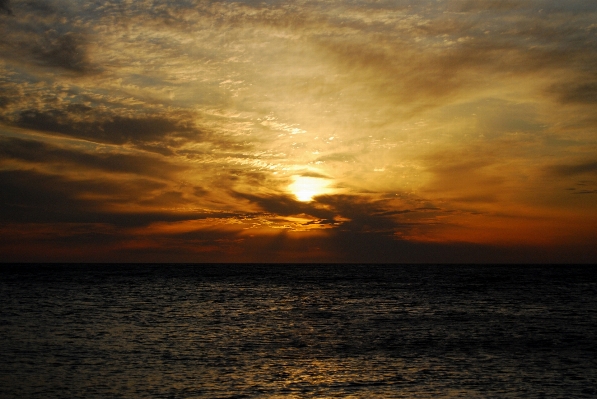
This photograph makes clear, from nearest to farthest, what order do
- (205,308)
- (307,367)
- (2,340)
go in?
(307,367), (2,340), (205,308)

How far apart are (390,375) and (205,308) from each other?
32.0 meters

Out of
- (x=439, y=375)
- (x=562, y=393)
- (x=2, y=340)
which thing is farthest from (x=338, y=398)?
(x=2, y=340)

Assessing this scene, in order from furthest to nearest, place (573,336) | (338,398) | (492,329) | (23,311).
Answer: (23,311) → (492,329) → (573,336) → (338,398)

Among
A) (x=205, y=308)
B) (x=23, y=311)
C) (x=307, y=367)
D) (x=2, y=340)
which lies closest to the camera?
(x=307, y=367)

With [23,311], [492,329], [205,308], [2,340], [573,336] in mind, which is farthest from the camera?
[205,308]

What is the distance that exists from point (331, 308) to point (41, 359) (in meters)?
32.2

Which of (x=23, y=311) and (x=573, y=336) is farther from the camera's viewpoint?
(x=23, y=311)

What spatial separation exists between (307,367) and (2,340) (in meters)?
17.7

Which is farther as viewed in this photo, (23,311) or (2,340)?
(23,311)

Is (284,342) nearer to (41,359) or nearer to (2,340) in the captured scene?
(41,359)

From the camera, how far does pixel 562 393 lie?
19.2 m

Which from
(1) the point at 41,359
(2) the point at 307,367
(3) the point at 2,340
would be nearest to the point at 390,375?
(2) the point at 307,367

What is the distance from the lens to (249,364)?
23812 mm

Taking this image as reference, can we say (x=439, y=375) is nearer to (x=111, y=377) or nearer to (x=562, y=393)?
(x=562, y=393)
